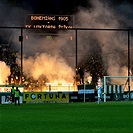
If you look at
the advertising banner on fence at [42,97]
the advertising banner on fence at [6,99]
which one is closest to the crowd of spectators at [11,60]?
the advertising banner on fence at [42,97]

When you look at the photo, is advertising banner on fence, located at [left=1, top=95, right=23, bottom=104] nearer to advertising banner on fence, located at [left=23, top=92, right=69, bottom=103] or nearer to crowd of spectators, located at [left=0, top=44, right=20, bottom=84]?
advertising banner on fence, located at [left=23, top=92, right=69, bottom=103]

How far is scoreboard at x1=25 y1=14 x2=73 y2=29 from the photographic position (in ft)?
229

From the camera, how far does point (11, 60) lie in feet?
251

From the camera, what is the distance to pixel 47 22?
7025cm

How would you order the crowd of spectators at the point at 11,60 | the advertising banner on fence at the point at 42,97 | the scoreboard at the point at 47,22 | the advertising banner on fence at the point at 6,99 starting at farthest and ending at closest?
the crowd of spectators at the point at 11,60
the scoreboard at the point at 47,22
the advertising banner on fence at the point at 42,97
the advertising banner on fence at the point at 6,99

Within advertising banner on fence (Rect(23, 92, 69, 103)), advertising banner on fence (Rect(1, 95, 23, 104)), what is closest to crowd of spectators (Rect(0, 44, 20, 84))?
advertising banner on fence (Rect(23, 92, 69, 103))

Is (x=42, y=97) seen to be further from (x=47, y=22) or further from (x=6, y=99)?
(x=47, y=22)

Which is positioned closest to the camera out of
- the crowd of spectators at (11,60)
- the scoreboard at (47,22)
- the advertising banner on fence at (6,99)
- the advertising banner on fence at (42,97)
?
the advertising banner on fence at (6,99)

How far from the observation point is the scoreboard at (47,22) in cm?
6994

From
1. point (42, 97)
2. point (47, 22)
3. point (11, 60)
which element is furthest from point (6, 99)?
point (11, 60)

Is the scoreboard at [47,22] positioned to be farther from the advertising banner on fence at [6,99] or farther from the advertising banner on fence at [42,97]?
the advertising banner on fence at [6,99]

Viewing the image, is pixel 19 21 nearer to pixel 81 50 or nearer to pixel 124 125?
pixel 81 50

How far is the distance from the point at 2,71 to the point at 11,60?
3131 millimetres

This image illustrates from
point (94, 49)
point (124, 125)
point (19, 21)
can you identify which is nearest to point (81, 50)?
point (94, 49)
